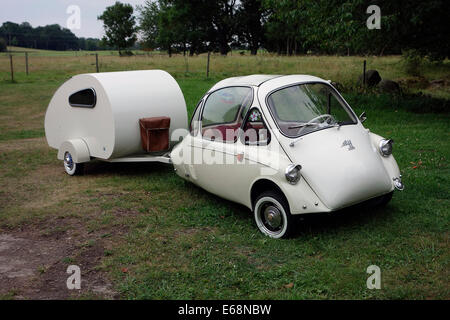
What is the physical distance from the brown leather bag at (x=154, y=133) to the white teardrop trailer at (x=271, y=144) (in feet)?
0.06

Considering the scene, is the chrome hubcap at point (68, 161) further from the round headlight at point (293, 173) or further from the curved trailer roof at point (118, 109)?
the round headlight at point (293, 173)

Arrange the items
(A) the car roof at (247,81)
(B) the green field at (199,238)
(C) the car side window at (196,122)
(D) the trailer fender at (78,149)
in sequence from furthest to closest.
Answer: (D) the trailer fender at (78,149) < (C) the car side window at (196,122) < (A) the car roof at (247,81) < (B) the green field at (199,238)

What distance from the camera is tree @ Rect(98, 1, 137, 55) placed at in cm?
5941

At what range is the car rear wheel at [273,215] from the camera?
202 inches

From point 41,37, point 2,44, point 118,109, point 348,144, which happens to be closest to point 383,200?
point 348,144

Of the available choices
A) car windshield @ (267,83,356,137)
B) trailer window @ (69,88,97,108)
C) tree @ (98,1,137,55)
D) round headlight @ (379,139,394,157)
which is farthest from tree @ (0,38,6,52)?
round headlight @ (379,139,394,157)

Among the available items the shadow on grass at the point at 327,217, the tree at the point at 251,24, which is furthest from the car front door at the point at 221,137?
the tree at the point at 251,24

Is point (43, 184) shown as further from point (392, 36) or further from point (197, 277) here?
point (392, 36)

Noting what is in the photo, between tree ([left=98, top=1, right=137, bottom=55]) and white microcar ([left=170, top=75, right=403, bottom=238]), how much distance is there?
5667cm

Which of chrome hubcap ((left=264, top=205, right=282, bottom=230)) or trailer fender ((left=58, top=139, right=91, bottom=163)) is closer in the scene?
chrome hubcap ((left=264, top=205, right=282, bottom=230))

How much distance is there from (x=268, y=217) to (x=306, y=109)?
4.87 feet

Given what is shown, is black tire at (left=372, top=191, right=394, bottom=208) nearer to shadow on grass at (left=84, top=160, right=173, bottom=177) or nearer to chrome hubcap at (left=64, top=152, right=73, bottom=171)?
shadow on grass at (left=84, top=160, right=173, bottom=177)

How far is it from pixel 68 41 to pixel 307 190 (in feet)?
243
